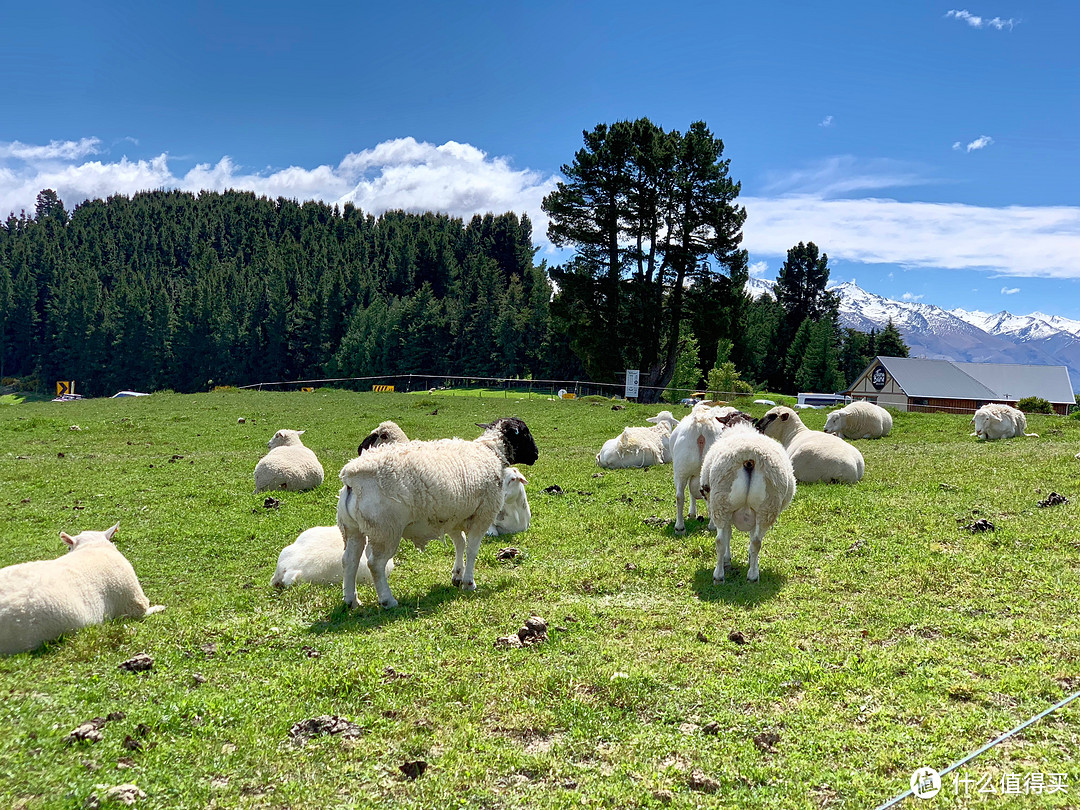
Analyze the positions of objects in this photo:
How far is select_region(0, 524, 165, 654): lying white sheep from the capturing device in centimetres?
739

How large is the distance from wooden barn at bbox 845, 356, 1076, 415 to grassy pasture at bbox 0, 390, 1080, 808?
76.3 metres

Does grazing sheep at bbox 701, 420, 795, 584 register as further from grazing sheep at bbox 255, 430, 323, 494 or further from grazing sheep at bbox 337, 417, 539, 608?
grazing sheep at bbox 255, 430, 323, 494

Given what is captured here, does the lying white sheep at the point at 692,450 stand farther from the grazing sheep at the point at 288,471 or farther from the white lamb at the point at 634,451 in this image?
the grazing sheep at the point at 288,471

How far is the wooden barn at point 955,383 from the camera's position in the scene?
268 feet

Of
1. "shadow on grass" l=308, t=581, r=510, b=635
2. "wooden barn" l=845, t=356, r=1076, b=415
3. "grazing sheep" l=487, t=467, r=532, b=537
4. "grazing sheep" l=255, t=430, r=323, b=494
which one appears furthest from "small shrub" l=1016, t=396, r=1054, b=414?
"shadow on grass" l=308, t=581, r=510, b=635

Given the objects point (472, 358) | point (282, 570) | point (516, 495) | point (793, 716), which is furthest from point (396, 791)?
point (472, 358)

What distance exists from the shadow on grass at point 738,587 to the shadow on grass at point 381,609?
2.72 metres

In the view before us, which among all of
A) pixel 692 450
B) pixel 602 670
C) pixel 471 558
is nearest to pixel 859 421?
pixel 692 450

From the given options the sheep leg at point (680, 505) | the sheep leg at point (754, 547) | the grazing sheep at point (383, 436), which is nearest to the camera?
the sheep leg at point (754, 547)

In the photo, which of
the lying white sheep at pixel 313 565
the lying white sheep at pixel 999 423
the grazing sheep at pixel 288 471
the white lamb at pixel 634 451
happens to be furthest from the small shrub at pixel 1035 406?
the lying white sheep at pixel 313 565

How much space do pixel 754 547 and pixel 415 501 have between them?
450 centimetres

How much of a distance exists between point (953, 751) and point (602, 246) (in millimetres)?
50699

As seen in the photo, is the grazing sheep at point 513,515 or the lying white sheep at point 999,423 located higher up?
the lying white sheep at point 999,423

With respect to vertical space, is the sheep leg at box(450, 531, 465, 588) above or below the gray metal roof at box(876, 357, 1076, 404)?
below
